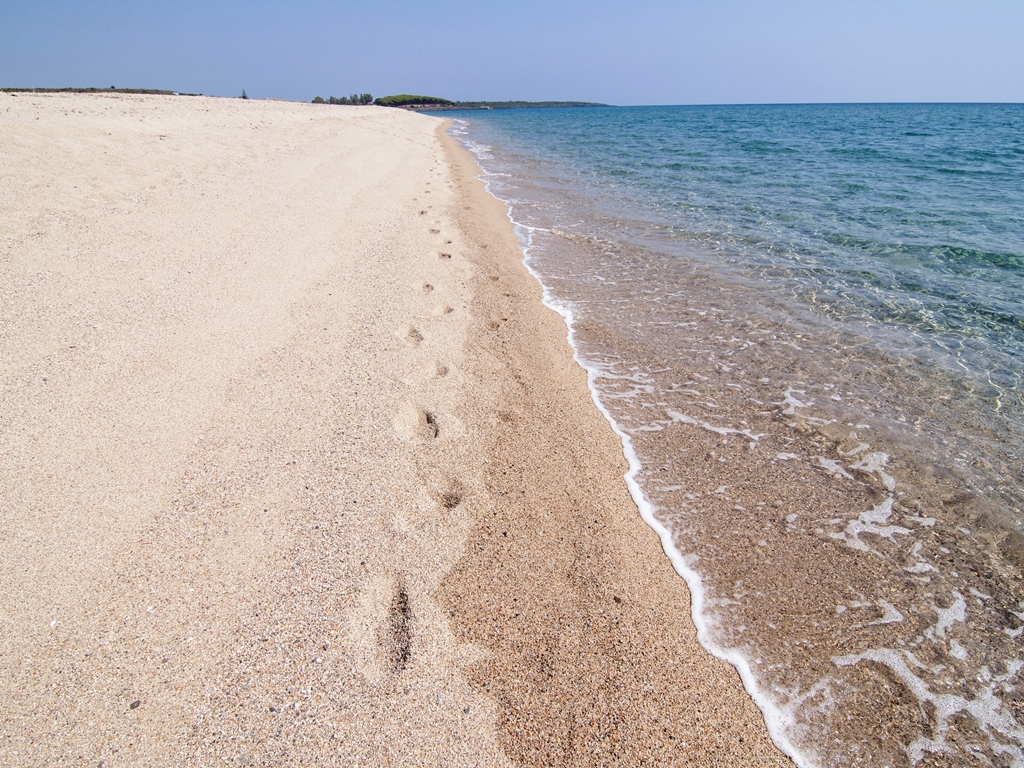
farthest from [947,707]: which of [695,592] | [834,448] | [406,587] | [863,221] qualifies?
[863,221]

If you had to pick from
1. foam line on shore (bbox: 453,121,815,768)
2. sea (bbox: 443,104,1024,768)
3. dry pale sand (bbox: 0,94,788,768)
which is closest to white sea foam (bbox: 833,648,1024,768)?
sea (bbox: 443,104,1024,768)

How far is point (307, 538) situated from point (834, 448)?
3.33 metres

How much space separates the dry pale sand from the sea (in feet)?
1.01

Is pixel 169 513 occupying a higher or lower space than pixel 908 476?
higher

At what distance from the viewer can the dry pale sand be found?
69.6 inches

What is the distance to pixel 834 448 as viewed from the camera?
3.56 metres

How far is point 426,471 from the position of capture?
116 inches

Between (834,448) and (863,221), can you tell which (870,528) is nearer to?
(834,448)

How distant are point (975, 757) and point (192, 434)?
373 cm

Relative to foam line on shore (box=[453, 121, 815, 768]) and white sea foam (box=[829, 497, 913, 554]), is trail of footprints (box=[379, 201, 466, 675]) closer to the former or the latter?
foam line on shore (box=[453, 121, 815, 768])

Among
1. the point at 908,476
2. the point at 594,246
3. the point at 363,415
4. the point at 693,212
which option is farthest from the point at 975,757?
the point at 693,212

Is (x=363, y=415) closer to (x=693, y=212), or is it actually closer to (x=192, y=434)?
(x=192, y=434)

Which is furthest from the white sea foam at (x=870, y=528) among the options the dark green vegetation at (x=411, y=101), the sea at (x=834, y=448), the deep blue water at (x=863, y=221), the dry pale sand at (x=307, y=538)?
the dark green vegetation at (x=411, y=101)

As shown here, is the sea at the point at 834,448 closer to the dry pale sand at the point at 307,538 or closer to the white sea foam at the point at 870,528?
the white sea foam at the point at 870,528
